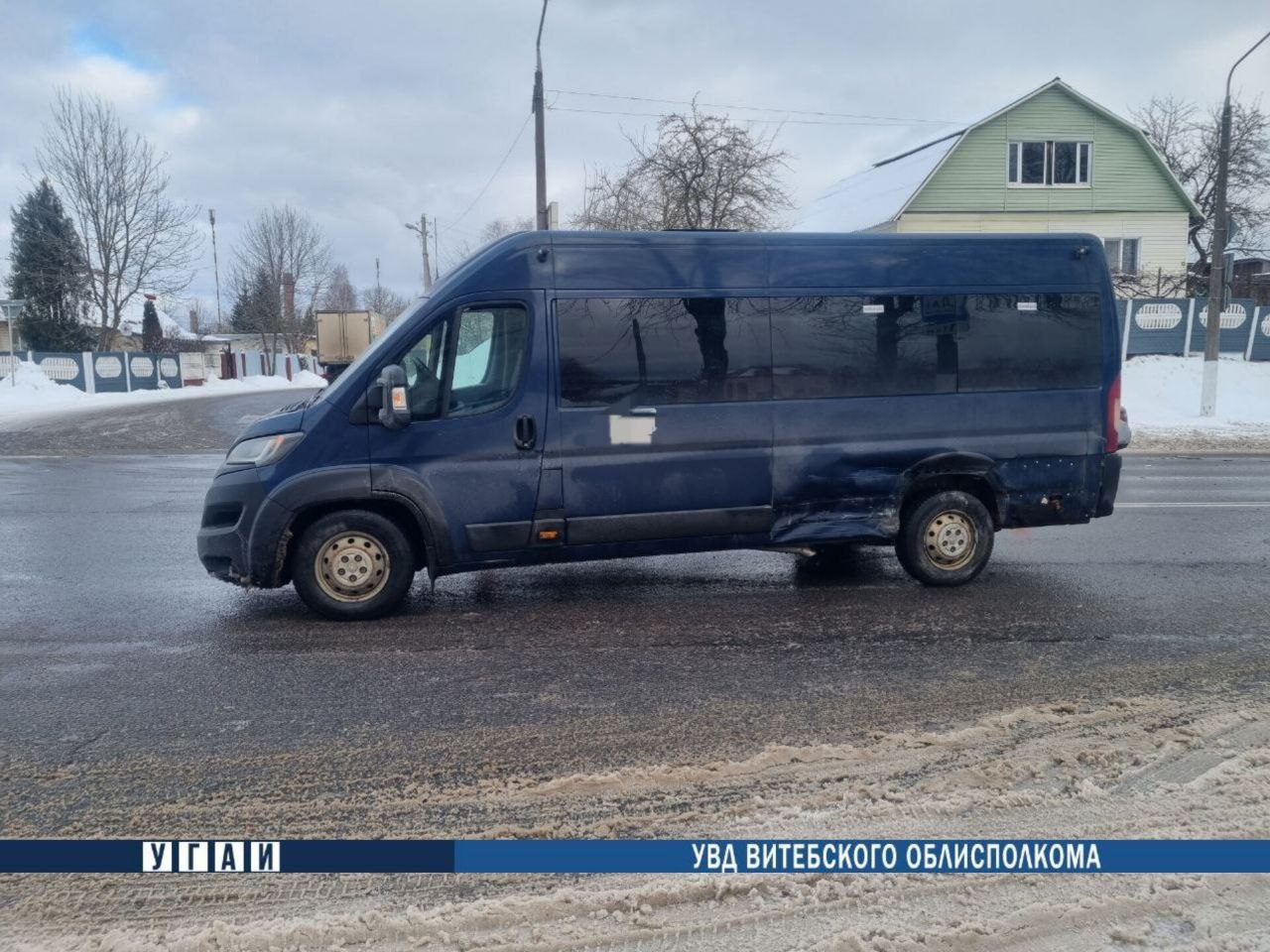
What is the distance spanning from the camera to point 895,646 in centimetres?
573

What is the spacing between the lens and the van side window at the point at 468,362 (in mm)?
6281

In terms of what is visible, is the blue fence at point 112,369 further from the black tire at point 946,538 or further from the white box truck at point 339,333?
the black tire at point 946,538

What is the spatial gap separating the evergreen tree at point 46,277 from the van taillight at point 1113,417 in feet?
157

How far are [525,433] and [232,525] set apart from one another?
1941 mm

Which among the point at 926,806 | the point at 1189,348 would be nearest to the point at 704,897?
the point at 926,806

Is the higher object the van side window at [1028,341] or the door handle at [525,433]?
the van side window at [1028,341]

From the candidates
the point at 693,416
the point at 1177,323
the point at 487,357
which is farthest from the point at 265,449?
the point at 1177,323

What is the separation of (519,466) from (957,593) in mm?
3290

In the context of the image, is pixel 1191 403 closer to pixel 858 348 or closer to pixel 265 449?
pixel 858 348

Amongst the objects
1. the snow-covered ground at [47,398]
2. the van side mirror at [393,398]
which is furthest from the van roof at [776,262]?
the snow-covered ground at [47,398]

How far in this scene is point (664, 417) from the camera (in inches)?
257

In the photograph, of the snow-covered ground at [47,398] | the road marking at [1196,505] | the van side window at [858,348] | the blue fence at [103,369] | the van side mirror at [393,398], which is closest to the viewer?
the van side mirror at [393,398]

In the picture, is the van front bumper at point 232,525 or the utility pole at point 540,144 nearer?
the van front bumper at point 232,525

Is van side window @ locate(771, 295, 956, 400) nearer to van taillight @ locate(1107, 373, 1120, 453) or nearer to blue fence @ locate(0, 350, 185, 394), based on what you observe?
van taillight @ locate(1107, 373, 1120, 453)
